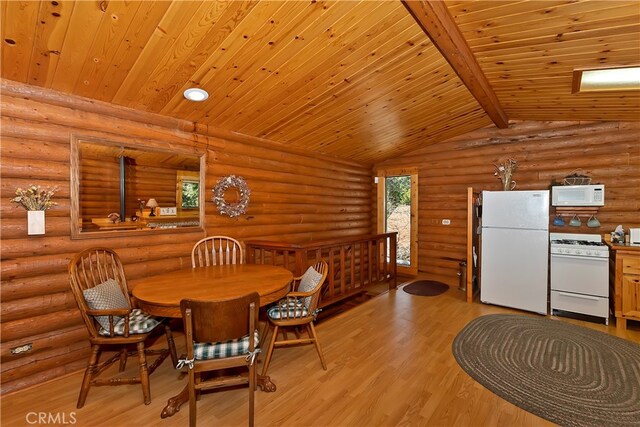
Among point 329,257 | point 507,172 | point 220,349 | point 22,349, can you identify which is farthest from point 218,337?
point 507,172

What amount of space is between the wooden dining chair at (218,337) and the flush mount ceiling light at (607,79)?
397 centimetres

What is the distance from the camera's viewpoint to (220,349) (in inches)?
72.1

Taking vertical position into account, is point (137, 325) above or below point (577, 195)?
below

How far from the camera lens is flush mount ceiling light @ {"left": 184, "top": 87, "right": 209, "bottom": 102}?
272 centimetres

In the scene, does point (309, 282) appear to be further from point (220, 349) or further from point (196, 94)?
point (196, 94)

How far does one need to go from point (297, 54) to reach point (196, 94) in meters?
1.09

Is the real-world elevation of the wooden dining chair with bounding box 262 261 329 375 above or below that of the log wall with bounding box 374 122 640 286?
below

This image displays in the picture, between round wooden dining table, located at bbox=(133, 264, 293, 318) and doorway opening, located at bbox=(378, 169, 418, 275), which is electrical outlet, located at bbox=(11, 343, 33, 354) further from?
doorway opening, located at bbox=(378, 169, 418, 275)

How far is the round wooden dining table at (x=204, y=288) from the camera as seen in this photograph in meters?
1.92

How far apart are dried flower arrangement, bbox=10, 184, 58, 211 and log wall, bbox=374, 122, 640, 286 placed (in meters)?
5.64

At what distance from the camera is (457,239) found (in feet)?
18.1

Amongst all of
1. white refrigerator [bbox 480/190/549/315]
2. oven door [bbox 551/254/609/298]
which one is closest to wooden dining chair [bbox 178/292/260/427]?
white refrigerator [bbox 480/190/549/315]

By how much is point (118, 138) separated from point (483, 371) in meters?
4.09

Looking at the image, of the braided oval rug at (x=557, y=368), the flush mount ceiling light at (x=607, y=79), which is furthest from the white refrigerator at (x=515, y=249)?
the flush mount ceiling light at (x=607, y=79)
